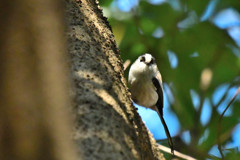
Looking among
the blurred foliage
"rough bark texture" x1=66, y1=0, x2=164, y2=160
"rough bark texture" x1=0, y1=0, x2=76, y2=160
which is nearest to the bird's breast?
the blurred foliage

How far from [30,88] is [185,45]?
12.5 ft

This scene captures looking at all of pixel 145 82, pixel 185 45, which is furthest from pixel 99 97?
pixel 185 45

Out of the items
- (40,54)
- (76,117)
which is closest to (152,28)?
(76,117)

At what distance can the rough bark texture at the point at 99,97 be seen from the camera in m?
1.37

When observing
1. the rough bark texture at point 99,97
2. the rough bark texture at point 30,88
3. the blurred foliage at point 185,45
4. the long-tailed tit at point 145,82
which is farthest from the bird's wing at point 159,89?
the rough bark texture at point 30,88

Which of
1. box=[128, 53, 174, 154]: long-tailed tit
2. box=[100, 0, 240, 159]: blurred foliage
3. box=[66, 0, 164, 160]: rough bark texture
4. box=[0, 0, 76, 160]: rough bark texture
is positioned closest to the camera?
box=[0, 0, 76, 160]: rough bark texture

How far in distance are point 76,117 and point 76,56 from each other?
0.39 m

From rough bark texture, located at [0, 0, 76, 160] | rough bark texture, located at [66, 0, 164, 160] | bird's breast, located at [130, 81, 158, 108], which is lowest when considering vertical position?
bird's breast, located at [130, 81, 158, 108]

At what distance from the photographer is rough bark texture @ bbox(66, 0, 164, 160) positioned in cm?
137

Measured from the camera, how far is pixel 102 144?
4.47 ft

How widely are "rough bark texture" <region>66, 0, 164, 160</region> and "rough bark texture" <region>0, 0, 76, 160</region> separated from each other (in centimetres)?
68

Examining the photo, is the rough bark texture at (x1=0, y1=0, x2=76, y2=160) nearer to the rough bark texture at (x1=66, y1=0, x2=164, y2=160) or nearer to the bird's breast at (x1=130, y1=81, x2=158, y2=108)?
the rough bark texture at (x1=66, y1=0, x2=164, y2=160)

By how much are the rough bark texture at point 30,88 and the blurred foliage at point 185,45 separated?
11.5ft

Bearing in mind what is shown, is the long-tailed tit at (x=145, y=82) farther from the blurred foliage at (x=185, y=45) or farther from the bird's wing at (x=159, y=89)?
the blurred foliage at (x=185, y=45)
